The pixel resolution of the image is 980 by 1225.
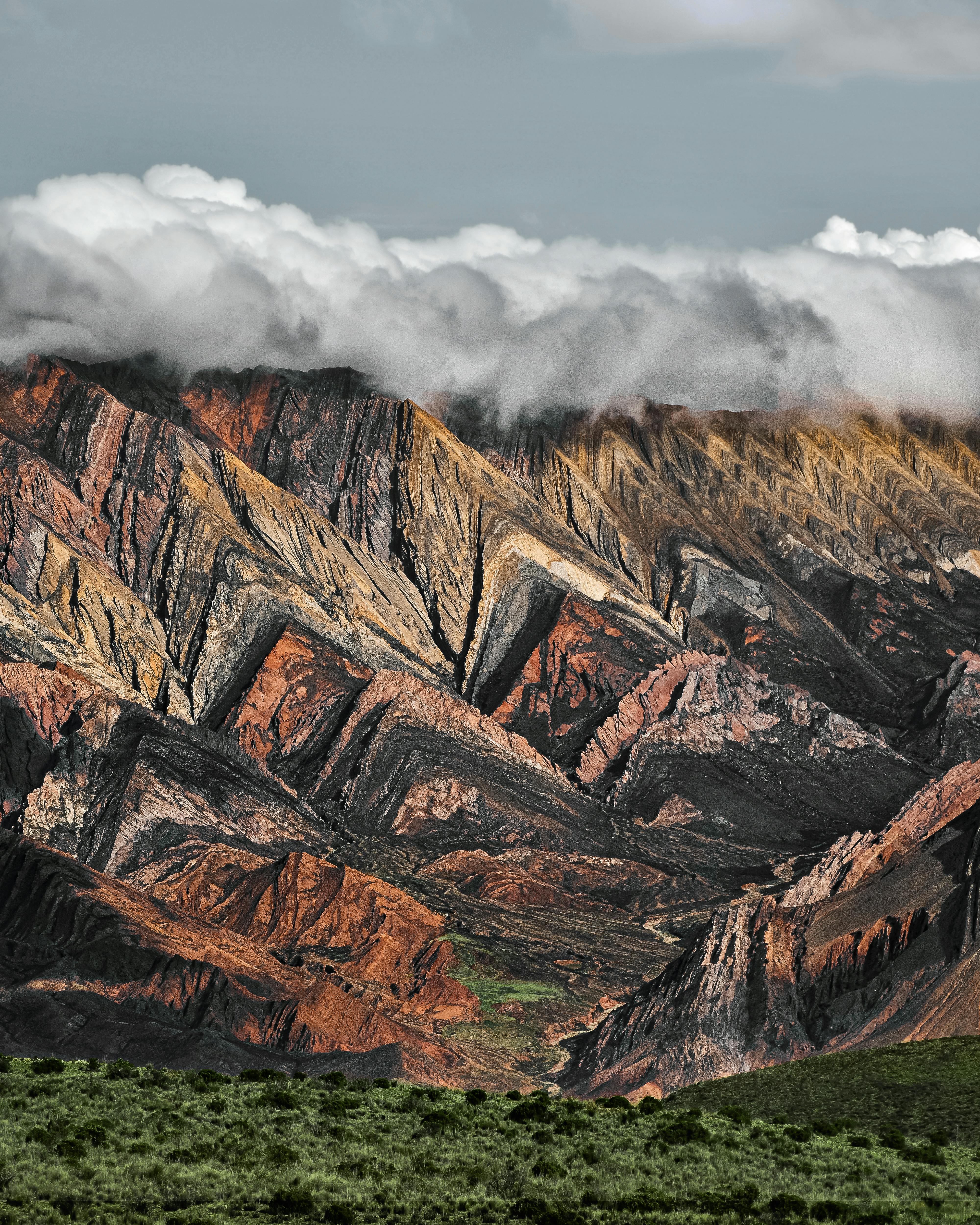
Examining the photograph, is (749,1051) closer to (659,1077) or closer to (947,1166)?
(659,1077)

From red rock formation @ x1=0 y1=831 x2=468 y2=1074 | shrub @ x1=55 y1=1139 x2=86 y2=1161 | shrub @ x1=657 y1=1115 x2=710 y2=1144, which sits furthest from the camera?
red rock formation @ x1=0 y1=831 x2=468 y2=1074

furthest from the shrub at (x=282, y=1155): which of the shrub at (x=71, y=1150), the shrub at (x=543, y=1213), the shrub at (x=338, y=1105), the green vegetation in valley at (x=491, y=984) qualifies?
the green vegetation in valley at (x=491, y=984)

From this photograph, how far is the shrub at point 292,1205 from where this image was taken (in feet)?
113

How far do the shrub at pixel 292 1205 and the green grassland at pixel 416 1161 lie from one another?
4 cm

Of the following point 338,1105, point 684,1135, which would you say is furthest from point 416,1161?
point 684,1135

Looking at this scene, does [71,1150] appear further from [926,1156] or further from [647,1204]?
[926,1156]

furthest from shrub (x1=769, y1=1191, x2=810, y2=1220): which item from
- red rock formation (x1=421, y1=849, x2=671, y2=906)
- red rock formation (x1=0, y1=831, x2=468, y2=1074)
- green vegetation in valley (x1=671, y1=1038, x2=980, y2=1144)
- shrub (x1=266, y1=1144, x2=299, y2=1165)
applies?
red rock formation (x1=421, y1=849, x2=671, y2=906)

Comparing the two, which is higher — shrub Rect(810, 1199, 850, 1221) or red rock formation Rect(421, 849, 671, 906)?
red rock formation Rect(421, 849, 671, 906)

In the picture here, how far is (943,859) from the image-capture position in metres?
104

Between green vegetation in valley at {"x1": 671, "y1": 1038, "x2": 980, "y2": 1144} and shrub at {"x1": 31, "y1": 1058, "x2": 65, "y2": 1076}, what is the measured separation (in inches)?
904

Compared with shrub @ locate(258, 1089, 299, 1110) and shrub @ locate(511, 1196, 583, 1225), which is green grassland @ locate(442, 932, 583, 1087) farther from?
shrub @ locate(511, 1196, 583, 1225)

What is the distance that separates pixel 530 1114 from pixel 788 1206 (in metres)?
12.5

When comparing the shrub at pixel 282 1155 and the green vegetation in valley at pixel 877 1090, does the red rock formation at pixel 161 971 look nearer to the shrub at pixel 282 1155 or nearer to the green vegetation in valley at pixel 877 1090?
the green vegetation in valley at pixel 877 1090

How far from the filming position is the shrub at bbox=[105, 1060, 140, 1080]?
50125 millimetres
